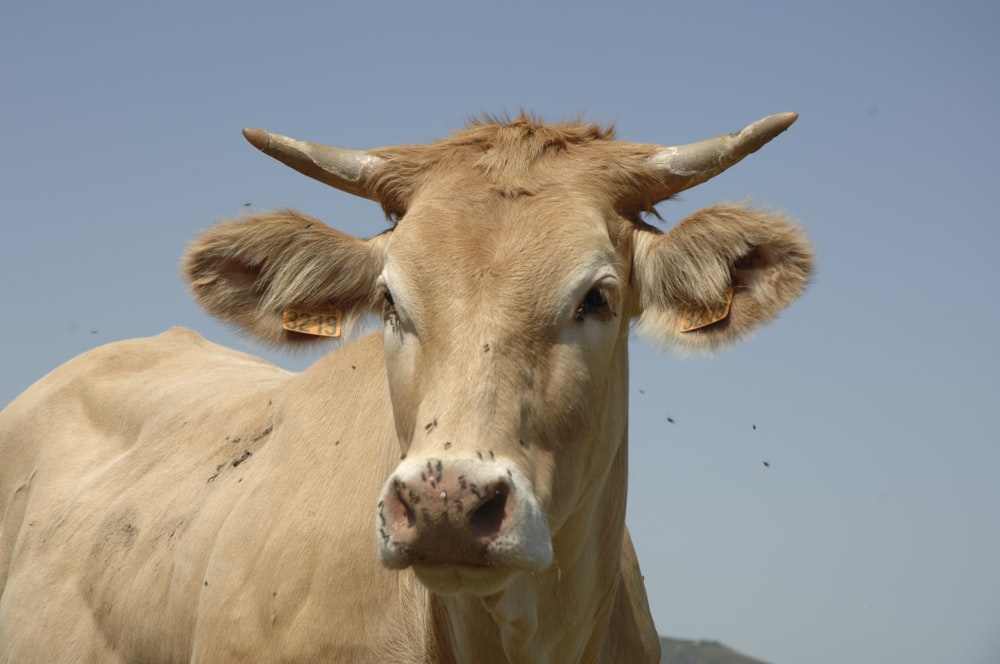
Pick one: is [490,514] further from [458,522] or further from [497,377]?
[497,377]

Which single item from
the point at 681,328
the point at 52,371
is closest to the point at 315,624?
the point at 681,328

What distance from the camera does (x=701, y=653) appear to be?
18.2 metres

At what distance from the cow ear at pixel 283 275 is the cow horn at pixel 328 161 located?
0.20 metres

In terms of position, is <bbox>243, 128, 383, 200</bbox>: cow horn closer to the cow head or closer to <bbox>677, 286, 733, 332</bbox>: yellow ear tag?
the cow head

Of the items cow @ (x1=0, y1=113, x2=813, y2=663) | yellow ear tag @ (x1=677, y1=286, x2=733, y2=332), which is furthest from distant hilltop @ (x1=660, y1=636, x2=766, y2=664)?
yellow ear tag @ (x1=677, y1=286, x2=733, y2=332)

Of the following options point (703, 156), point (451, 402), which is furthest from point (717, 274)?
point (451, 402)

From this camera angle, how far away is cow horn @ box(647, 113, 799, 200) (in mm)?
4703

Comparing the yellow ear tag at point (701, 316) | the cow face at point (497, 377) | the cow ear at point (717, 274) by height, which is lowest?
the cow face at point (497, 377)

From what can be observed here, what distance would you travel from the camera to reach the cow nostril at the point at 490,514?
11.8 feet

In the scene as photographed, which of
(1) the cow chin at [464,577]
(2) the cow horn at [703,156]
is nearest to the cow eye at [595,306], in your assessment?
(2) the cow horn at [703,156]

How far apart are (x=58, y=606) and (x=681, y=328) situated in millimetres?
3989

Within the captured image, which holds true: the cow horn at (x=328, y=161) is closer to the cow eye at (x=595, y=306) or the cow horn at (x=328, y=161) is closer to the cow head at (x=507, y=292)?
the cow head at (x=507, y=292)

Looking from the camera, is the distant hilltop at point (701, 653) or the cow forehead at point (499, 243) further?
the distant hilltop at point (701, 653)

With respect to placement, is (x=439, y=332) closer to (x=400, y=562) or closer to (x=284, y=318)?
(x=400, y=562)
